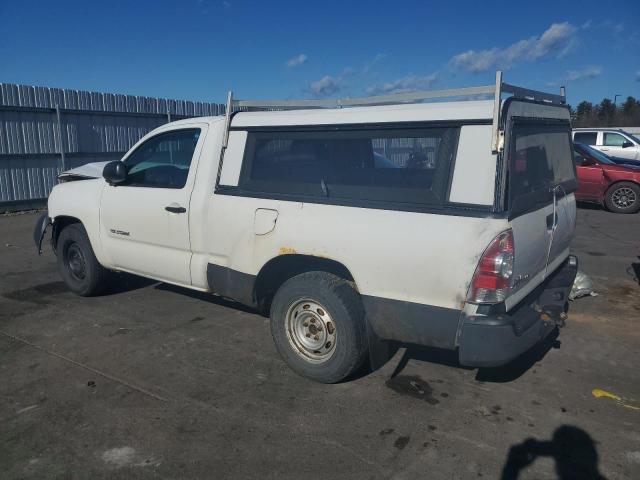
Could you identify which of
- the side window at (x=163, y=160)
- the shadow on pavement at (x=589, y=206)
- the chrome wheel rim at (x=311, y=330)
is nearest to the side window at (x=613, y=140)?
the shadow on pavement at (x=589, y=206)

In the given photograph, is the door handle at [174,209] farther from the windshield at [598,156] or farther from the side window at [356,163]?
the windshield at [598,156]

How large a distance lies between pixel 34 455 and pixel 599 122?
65958 mm

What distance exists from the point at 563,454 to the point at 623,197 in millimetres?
11056

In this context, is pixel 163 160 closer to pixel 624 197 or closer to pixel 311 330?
pixel 311 330

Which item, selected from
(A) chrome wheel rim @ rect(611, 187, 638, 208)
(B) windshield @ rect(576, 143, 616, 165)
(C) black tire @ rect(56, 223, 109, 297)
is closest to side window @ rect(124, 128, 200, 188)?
(C) black tire @ rect(56, 223, 109, 297)

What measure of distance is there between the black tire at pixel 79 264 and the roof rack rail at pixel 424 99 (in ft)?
7.16

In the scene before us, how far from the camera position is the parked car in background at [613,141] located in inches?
618

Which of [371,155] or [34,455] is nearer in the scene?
[34,455]

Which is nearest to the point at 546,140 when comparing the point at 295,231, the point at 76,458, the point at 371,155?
the point at 371,155

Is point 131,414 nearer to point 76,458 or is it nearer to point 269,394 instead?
point 76,458

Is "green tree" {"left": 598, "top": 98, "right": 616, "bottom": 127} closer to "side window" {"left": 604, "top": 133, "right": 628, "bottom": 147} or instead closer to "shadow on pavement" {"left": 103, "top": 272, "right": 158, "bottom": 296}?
"side window" {"left": 604, "top": 133, "right": 628, "bottom": 147}

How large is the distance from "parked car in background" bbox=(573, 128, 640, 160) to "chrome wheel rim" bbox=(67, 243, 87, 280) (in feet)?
48.1

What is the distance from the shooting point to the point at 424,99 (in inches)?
139

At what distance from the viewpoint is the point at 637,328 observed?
5.01m
